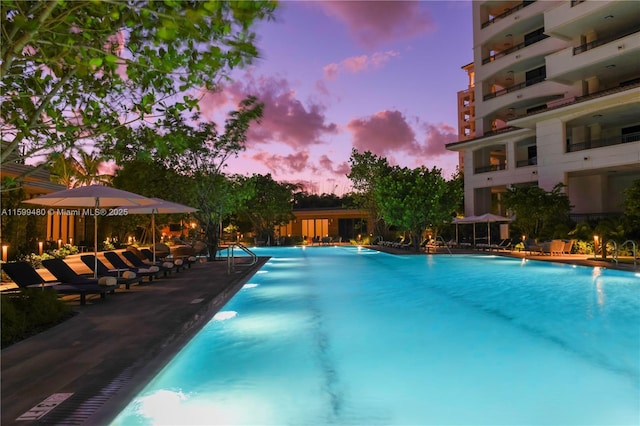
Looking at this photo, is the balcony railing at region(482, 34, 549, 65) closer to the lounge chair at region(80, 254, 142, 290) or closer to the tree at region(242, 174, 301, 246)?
the tree at region(242, 174, 301, 246)

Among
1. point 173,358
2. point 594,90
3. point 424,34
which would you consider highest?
point 424,34

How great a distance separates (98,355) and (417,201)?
21949 millimetres

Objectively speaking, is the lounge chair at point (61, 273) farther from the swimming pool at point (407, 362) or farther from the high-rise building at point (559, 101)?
the high-rise building at point (559, 101)

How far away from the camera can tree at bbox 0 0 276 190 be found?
272 centimetres

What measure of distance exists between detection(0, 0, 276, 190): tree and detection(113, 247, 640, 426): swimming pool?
270cm

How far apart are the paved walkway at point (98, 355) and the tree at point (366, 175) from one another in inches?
1058

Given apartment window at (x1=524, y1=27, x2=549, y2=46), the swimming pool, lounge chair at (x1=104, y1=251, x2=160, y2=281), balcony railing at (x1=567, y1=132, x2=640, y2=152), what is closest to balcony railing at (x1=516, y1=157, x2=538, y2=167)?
balcony railing at (x1=567, y1=132, x2=640, y2=152)

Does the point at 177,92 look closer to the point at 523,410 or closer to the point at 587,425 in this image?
the point at 523,410

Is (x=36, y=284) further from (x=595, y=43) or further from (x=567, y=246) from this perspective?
(x=595, y=43)

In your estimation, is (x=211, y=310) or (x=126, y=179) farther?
(x=126, y=179)

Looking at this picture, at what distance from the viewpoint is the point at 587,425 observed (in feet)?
14.0

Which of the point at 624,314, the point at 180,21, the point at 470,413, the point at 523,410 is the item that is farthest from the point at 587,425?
the point at 624,314

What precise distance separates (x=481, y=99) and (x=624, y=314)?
3188 cm

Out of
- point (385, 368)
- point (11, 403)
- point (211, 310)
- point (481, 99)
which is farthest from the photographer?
point (481, 99)
